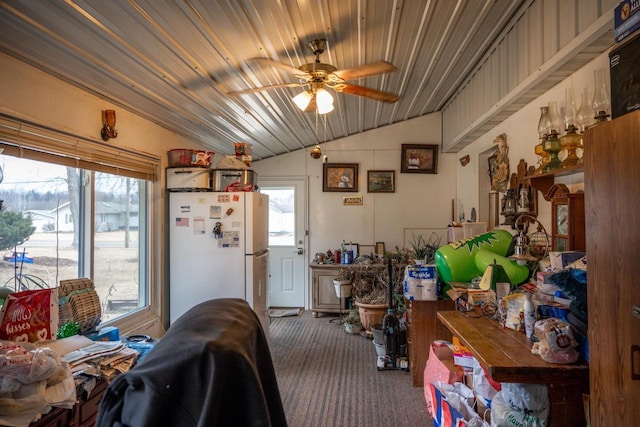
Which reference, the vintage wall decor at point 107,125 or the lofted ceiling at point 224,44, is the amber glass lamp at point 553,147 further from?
the vintage wall decor at point 107,125

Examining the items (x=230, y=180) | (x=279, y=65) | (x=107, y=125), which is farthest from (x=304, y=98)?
(x=107, y=125)

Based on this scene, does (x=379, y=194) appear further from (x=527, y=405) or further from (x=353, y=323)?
(x=527, y=405)

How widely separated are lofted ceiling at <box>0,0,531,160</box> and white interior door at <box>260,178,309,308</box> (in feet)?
6.76

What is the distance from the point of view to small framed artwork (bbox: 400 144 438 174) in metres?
5.35

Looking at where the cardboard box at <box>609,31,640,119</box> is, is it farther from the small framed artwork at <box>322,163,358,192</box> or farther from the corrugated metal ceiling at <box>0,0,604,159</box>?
the small framed artwork at <box>322,163,358,192</box>

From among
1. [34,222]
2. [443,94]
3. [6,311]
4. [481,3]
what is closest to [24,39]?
[34,222]

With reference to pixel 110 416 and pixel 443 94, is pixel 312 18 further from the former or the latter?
pixel 443 94

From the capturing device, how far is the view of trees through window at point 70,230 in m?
2.08

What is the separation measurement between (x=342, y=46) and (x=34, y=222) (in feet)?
7.40

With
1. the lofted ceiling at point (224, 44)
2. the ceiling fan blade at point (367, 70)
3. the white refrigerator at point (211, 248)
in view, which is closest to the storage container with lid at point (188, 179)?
the white refrigerator at point (211, 248)

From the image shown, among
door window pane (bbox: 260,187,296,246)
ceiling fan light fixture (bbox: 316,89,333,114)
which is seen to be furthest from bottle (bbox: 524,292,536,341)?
door window pane (bbox: 260,187,296,246)

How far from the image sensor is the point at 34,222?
2.21m

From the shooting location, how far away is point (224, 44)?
7.07 ft

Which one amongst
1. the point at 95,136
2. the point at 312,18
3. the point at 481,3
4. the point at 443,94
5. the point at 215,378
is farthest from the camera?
the point at 443,94
